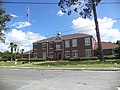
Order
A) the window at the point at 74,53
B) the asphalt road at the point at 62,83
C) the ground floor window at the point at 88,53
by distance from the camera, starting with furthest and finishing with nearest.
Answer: the window at the point at 74,53 < the ground floor window at the point at 88,53 < the asphalt road at the point at 62,83

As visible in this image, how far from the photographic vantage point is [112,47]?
224 ft

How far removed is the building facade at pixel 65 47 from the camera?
230 feet

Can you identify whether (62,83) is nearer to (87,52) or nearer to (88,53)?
(88,53)

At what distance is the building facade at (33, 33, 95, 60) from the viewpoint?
230 ft

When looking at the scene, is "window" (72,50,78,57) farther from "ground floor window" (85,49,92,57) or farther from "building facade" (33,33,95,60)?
"ground floor window" (85,49,92,57)

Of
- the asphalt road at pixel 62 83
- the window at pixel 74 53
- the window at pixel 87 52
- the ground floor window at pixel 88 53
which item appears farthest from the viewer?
the window at pixel 74 53

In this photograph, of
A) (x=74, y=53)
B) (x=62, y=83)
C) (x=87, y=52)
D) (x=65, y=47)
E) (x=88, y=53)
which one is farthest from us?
(x=65, y=47)

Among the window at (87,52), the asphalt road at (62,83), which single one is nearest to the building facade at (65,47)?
the window at (87,52)

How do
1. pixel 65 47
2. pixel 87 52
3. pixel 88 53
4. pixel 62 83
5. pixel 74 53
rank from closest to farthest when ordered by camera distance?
pixel 62 83 < pixel 88 53 < pixel 87 52 < pixel 74 53 < pixel 65 47

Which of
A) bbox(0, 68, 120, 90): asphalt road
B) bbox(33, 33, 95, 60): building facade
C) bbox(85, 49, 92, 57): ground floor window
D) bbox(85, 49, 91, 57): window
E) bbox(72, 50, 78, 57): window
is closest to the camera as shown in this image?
bbox(0, 68, 120, 90): asphalt road

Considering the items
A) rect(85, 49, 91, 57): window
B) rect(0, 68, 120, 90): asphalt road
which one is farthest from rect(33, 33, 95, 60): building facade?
rect(0, 68, 120, 90): asphalt road

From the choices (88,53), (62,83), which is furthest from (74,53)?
(62,83)

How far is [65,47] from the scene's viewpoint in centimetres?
7481

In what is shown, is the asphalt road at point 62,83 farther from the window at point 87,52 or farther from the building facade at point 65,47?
the building facade at point 65,47
